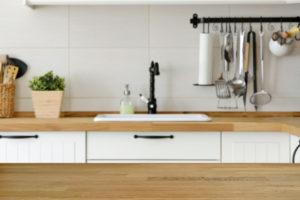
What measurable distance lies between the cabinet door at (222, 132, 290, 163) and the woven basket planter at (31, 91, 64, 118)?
96cm

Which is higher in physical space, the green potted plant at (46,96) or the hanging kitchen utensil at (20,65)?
the hanging kitchen utensil at (20,65)

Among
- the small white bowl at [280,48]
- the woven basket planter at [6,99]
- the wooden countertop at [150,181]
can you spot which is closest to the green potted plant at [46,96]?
the woven basket planter at [6,99]

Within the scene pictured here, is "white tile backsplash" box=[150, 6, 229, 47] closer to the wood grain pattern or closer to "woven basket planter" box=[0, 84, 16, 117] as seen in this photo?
the wood grain pattern

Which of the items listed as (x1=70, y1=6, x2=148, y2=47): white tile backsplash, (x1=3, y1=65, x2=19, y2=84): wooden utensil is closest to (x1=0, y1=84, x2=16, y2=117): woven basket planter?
(x1=3, y1=65, x2=19, y2=84): wooden utensil

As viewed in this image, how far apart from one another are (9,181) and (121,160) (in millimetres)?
1339

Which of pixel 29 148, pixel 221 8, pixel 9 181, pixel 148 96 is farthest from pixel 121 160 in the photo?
pixel 9 181

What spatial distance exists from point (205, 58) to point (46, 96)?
97 centimetres

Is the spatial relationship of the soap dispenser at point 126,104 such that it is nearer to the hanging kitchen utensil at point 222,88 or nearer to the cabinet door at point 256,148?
the hanging kitchen utensil at point 222,88

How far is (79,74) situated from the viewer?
8.41 ft

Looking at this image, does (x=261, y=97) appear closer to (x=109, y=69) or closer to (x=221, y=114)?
(x=221, y=114)

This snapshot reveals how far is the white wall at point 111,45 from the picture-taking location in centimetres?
255

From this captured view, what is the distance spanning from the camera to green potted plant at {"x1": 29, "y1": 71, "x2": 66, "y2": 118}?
2340 millimetres

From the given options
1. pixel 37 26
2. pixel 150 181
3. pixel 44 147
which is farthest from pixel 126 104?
pixel 150 181

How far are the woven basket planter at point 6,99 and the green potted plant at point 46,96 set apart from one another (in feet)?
0.43
